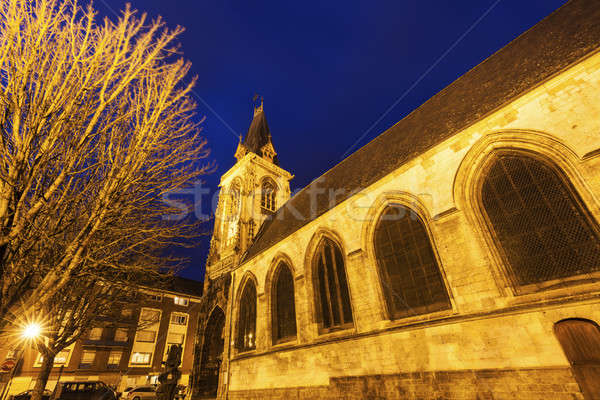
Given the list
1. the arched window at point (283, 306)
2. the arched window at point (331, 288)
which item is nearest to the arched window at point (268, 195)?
the arched window at point (283, 306)

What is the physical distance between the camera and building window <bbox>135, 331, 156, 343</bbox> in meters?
25.1

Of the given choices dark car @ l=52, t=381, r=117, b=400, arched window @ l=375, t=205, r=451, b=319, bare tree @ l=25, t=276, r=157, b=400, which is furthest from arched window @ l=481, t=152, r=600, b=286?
dark car @ l=52, t=381, r=117, b=400

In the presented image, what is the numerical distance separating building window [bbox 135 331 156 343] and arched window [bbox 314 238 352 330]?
2358 cm

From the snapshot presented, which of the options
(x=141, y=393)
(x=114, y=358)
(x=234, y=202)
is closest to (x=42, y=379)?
(x=141, y=393)

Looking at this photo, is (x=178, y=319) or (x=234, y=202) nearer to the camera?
(x=234, y=202)

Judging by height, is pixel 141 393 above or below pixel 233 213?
below

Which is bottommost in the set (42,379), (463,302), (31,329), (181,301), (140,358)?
(42,379)

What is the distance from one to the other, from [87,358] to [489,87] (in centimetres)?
3218

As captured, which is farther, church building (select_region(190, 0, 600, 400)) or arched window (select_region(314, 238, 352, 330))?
arched window (select_region(314, 238, 352, 330))

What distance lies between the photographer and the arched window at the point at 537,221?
5.18 metres

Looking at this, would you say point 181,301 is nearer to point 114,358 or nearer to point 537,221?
point 114,358

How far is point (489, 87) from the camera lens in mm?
8219

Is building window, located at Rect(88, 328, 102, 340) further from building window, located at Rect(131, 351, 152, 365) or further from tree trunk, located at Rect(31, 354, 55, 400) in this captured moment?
tree trunk, located at Rect(31, 354, 55, 400)

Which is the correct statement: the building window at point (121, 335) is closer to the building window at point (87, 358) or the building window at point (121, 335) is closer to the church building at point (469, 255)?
the building window at point (87, 358)
